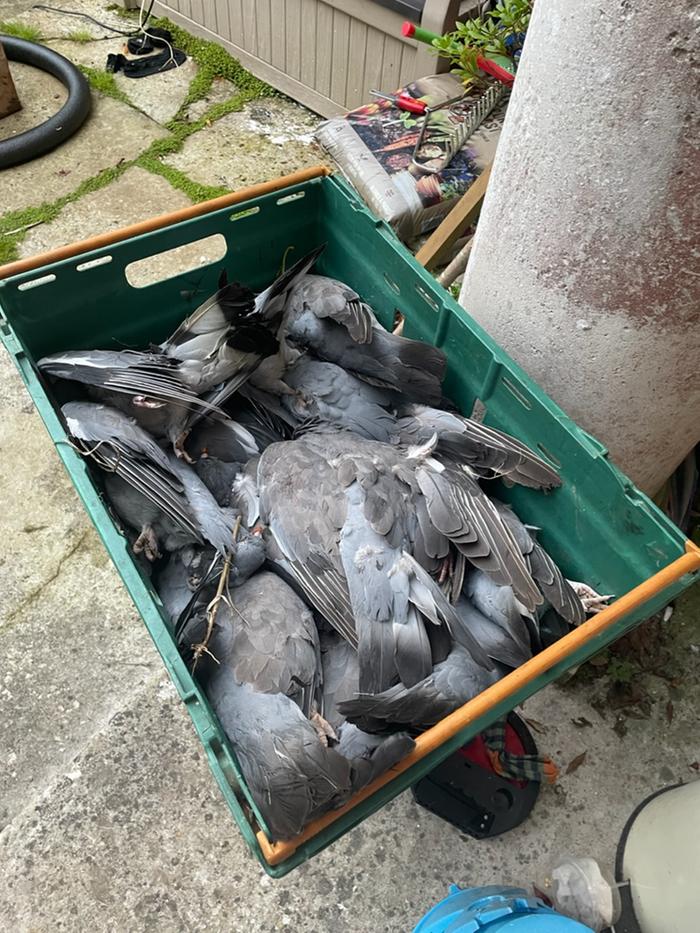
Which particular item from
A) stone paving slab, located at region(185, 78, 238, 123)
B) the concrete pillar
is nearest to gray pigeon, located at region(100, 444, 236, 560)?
the concrete pillar

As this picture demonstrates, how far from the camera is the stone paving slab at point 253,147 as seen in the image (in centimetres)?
313

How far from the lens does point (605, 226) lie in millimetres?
1104

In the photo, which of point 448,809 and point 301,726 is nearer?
point 301,726

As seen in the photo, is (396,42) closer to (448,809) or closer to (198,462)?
(198,462)

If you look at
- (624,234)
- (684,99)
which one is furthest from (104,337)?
(684,99)

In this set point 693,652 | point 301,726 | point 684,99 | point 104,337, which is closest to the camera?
point 684,99

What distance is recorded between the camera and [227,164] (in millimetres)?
3166

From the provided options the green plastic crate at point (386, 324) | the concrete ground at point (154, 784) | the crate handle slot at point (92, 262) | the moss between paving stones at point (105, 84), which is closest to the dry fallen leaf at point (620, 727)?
the concrete ground at point (154, 784)

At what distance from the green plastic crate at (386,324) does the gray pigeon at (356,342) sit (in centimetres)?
7

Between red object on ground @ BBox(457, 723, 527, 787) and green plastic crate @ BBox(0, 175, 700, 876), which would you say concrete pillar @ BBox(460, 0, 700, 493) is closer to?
green plastic crate @ BBox(0, 175, 700, 876)

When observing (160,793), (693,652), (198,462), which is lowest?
(160,793)

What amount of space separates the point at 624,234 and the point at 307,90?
275 centimetres

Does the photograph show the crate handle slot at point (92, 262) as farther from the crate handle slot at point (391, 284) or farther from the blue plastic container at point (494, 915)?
the blue plastic container at point (494, 915)

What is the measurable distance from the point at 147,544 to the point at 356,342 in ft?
1.98
